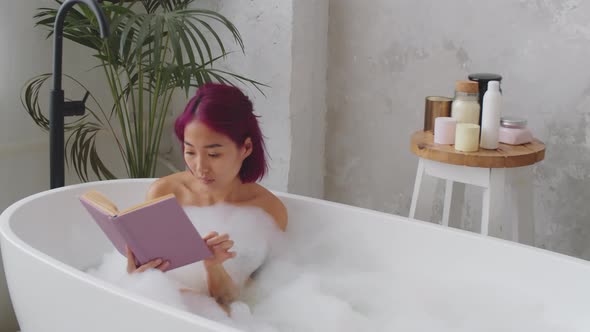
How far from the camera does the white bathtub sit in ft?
5.00

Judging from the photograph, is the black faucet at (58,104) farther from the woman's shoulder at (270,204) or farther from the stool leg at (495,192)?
the stool leg at (495,192)

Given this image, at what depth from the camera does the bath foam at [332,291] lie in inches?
72.4

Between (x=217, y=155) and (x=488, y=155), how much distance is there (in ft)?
2.37

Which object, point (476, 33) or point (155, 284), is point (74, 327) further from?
point (476, 33)

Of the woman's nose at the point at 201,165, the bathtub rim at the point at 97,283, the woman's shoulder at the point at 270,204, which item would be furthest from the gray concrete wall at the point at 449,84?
the bathtub rim at the point at 97,283

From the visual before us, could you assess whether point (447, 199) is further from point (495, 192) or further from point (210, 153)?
point (210, 153)

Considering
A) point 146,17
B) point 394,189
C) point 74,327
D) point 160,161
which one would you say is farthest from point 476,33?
point 74,327

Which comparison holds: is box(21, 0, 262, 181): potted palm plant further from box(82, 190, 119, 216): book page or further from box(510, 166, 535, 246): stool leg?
box(510, 166, 535, 246): stool leg

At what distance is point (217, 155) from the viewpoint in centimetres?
188

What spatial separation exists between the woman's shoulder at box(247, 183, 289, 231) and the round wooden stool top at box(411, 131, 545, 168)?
0.42m

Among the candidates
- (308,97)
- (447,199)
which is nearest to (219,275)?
(447,199)

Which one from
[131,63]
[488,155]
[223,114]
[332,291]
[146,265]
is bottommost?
[332,291]

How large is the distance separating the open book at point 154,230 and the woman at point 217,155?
3cm

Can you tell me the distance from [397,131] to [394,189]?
0.70 feet
